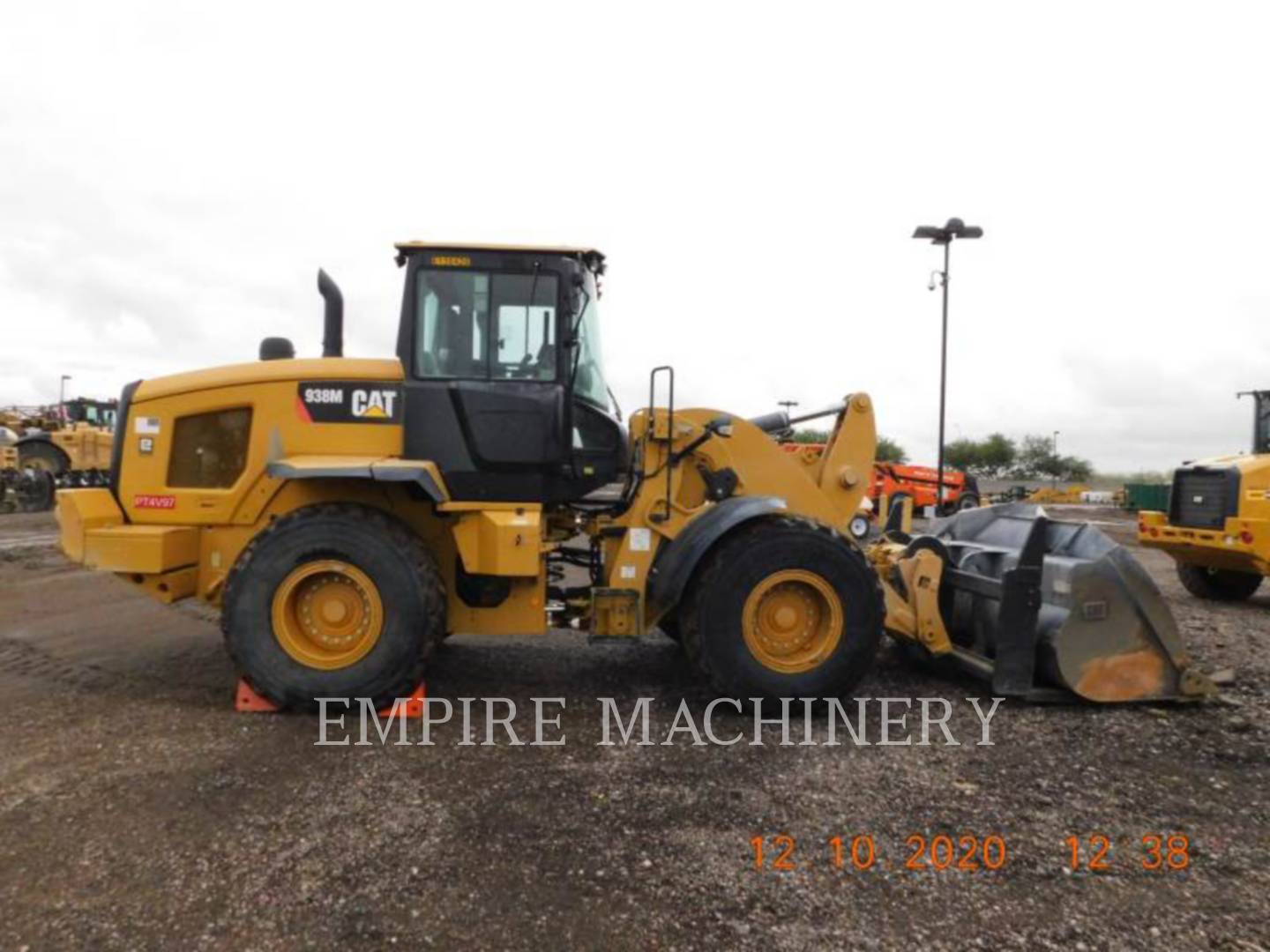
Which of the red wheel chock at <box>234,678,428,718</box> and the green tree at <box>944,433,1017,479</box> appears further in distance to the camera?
the green tree at <box>944,433,1017,479</box>

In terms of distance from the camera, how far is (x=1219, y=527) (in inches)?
334

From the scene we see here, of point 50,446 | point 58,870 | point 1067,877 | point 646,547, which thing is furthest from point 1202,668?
point 50,446

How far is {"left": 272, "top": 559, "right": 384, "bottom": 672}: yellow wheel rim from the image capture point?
14.5ft

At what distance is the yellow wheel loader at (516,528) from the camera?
444cm

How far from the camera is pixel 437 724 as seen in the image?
14.3 ft

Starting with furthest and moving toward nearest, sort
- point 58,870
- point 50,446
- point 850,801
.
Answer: point 50,446, point 850,801, point 58,870

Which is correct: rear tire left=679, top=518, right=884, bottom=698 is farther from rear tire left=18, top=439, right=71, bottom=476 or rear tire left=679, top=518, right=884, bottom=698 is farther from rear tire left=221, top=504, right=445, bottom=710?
rear tire left=18, top=439, right=71, bottom=476

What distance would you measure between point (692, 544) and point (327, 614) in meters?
2.10

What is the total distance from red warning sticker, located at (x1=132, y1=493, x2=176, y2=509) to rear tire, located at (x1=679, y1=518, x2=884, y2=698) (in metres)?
3.17

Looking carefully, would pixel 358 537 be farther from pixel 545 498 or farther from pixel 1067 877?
pixel 1067 877

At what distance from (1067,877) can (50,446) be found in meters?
23.4

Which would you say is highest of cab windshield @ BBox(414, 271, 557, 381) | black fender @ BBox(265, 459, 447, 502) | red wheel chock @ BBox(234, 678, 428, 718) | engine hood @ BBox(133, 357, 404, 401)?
cab windshield @ BBox(414, 271, 557, 381)

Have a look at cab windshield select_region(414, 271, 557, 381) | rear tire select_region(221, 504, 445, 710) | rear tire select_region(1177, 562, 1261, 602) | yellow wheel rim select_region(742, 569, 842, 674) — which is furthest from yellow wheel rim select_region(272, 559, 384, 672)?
rear tire select_region(1177, 562, 1261, 602)

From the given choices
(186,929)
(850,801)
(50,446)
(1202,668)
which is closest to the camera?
(186,929)
